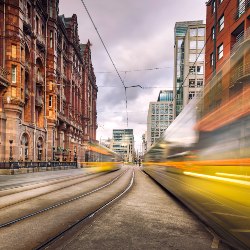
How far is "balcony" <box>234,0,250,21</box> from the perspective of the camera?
20.4 metres

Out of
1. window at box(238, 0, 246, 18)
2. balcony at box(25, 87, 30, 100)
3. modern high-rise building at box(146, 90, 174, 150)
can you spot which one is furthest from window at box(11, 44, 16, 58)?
modern high-rise building at box(146, 90, 174, 150)

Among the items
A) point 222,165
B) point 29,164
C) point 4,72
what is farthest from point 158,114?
point 222,165

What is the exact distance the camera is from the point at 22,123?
31.4 metres

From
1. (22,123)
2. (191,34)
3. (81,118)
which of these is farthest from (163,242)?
(191,34)

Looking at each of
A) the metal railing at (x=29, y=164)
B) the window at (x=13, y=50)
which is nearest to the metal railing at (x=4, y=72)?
the window at (x=13, y=50)

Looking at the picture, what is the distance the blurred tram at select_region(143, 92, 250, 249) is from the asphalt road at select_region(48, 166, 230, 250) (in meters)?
0.45

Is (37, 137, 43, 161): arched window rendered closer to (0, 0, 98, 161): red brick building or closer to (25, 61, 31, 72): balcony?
(0, 0, 98, 161): red brick building

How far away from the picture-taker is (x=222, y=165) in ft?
16.3

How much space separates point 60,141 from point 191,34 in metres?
44.6

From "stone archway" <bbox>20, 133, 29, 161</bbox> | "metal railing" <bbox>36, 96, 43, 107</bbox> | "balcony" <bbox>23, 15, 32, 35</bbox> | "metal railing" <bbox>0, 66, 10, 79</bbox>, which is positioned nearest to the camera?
"metal railing" <bbox>0, 66, 10, 79</bbox>

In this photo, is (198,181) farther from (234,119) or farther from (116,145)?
(116,145)

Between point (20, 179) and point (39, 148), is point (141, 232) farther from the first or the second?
point (39, 148)

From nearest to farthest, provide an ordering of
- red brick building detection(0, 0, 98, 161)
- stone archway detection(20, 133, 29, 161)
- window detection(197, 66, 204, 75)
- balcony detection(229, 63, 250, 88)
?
balcony detection(229, 63, 250, 88) < red brick building detection(0, 0, 98, 161) < stone archway detection(20, 133, 29, 161) < window detection(197, 66, 204, 75)

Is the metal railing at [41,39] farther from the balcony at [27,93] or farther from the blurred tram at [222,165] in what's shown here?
→ the blurred tram at [222,165]
